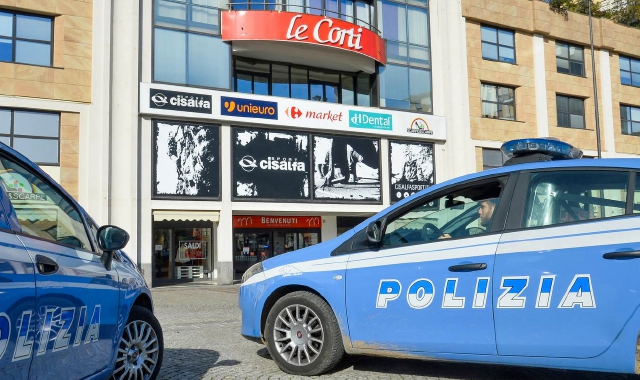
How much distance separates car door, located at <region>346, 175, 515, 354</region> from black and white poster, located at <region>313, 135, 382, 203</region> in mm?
18215

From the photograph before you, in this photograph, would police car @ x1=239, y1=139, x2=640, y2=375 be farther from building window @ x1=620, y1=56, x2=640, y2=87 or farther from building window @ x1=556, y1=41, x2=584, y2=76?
building window @ x1=620, y1=56, x2=640, y2=87

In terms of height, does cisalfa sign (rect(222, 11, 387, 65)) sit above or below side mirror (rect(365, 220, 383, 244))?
above

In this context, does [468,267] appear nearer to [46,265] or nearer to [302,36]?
[46,265]

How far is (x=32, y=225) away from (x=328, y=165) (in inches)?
804

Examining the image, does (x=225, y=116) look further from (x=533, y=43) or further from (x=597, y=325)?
(x=597, y=325)

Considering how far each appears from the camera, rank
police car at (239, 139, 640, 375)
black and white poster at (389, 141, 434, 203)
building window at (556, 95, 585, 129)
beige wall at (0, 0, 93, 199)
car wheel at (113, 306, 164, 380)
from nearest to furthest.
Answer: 1. police car at (239, 139, 640, 375)
2. car wheel at (113, 306, 164, 380)
3. beige wall at (0, 0, 93, 199)
4. black and white poster at (389, 141, 434, 203)
5. building window at (556, 95, 585, 129)

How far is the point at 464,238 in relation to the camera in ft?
15.1

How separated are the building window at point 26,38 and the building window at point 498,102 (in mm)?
18217

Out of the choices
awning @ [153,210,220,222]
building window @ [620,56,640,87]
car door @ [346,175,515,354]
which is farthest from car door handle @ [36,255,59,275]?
building window @ [620,56,640,87]

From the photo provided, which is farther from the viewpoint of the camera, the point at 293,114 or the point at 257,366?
the point at 293,114

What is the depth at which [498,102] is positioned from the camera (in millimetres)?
28281

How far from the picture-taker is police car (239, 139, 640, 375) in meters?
4.00

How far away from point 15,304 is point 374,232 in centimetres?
288

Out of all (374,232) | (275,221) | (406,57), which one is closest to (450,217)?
(374,232)
